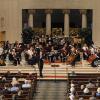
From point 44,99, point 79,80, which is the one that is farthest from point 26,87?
point 79,80

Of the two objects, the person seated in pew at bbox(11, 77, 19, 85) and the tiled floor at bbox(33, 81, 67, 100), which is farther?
the tiled floor at bbox(33, 81, 67, 100)

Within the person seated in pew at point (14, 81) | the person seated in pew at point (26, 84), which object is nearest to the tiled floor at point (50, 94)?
the person seated in pew at point (26, 84)

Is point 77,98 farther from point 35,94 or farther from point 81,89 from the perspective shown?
point 35,94

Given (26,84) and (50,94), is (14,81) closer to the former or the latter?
(26,84)

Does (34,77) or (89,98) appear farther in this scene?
(34,77)

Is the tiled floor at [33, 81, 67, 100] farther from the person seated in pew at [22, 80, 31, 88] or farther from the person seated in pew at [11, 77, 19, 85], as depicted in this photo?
the person seated in pew at [11, 77, 19, 85]

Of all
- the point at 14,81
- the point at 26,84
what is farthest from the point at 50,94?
the point at 14,81

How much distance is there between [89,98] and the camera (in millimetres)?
42000

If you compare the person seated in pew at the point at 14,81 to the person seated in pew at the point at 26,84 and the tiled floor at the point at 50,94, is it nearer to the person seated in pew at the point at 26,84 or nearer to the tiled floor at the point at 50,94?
the person seated in pew at the point at 26,84

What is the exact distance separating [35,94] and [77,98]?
6236 millimetres

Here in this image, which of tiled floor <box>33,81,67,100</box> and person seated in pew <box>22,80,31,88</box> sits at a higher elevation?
person seated in pew <box>22,80,31,88</box>

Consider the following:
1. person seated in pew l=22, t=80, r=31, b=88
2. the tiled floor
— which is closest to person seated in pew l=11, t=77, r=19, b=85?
person seated in pew l=22, t=80, r=31, b=88

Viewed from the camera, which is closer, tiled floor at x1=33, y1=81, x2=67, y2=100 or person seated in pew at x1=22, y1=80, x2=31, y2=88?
person seated in pew at x1=22, y1=80, x2=31, y2=88

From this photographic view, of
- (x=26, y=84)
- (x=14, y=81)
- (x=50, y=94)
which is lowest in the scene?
(x=50, y=94)
